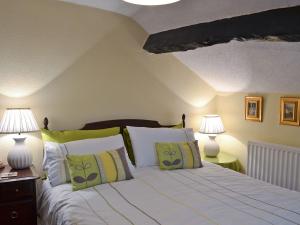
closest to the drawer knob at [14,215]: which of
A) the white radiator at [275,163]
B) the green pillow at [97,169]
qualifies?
the green pillow at [97,169]

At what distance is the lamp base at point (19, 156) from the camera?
2.37 meters

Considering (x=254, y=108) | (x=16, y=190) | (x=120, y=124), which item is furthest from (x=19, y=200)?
(x=254, y=108)

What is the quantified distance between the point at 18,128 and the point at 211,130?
2115 millimetres

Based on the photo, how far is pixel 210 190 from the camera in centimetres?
213

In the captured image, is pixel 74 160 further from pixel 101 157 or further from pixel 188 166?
pixel 188 166

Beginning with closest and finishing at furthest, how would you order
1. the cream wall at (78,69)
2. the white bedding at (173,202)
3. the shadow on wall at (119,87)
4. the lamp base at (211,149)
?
the white bedding at (173,202) < the cream wall at (78,69) < the shadow on wall at (119,87) < the lamp base at (211,149)

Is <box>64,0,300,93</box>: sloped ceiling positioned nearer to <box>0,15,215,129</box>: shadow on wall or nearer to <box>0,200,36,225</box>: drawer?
<box>0,15,215,129</box>: shadow on wall

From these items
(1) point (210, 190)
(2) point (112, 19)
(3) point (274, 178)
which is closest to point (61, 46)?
(2) point (112, 19)

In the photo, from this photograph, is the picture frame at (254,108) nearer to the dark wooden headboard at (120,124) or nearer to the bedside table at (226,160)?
the bedside table at (226,160)

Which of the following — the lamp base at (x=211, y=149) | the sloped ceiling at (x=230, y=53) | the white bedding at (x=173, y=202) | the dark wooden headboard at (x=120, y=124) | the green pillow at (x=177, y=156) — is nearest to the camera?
the white bedding at (x=173, y=202)

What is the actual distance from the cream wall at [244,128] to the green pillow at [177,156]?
92cm

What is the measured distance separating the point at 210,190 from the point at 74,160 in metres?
1.06

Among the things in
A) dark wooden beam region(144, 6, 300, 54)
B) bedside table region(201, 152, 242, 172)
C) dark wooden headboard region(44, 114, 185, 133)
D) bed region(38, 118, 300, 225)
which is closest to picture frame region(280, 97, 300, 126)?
bedside table region(201, 152, 242, 172)

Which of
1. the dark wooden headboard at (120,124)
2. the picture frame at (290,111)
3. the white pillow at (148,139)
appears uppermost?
the picture frame at (290,111)
